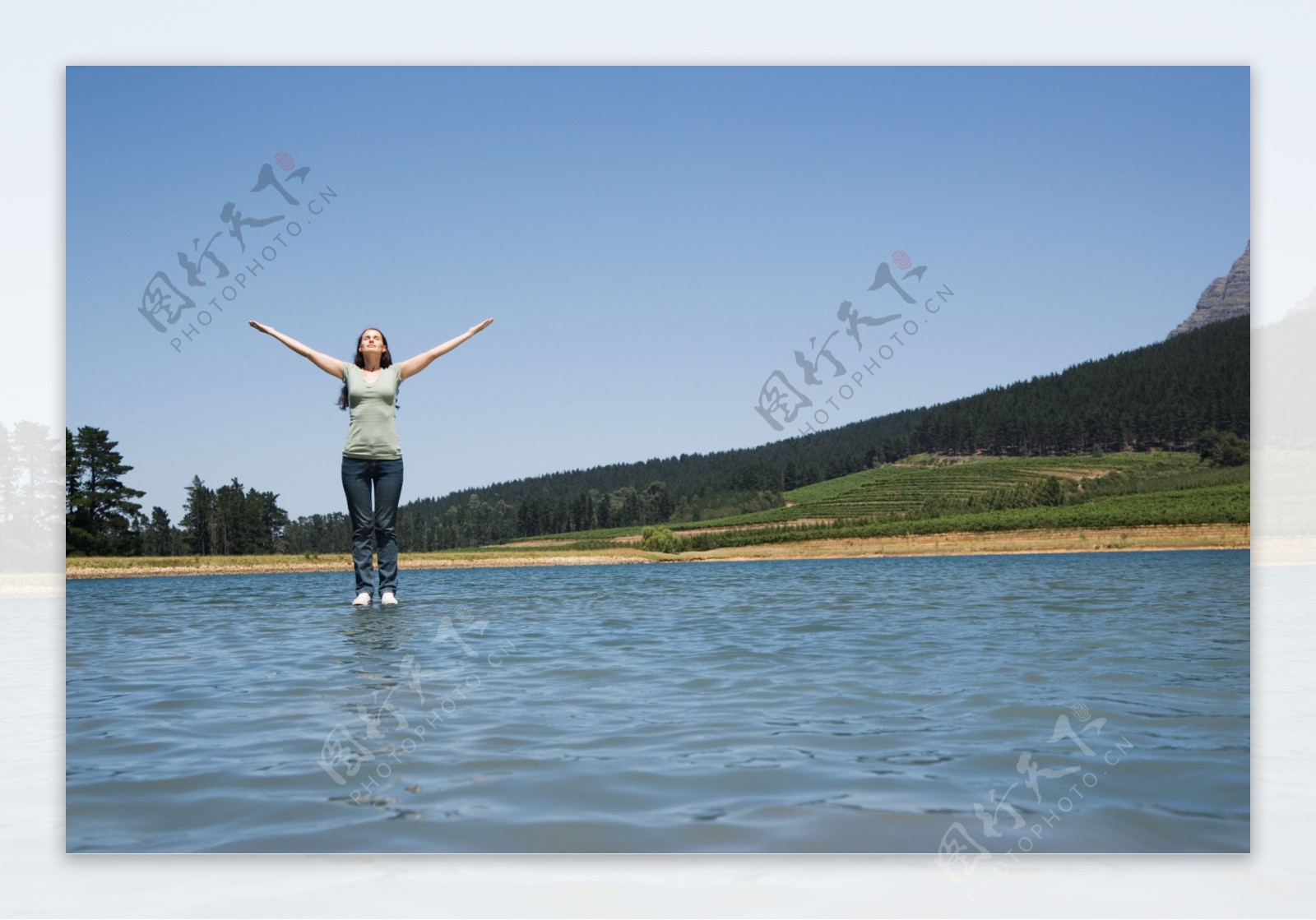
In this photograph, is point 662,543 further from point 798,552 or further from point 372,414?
point 372,414

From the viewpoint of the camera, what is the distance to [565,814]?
3.86 metres

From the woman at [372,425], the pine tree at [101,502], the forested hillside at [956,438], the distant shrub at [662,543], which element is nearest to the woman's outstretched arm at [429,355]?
the woman at [372,425]

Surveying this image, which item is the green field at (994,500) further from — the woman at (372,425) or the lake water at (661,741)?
the woman at (372,425)

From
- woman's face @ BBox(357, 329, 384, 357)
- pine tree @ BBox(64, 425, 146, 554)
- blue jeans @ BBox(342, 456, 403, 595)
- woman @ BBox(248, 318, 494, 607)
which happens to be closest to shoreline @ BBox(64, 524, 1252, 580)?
pine tree @ BBox(64, 425, 146, 554)

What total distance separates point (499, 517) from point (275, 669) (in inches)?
4025

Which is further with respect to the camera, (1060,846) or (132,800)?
(132,800)

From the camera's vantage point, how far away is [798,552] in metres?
72.1

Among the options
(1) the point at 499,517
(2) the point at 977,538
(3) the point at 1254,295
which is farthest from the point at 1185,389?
(3) the point at 1254,295

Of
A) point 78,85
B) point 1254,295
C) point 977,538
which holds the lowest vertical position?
point 977,538

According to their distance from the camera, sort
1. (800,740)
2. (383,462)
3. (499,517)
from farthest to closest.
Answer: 1. (499,517)
2. (383,462)
3. (800,740)

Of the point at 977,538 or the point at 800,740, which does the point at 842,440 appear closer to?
the point at 977,538

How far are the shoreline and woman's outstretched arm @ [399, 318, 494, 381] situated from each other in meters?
30.4

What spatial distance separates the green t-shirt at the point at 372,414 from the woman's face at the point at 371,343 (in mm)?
145

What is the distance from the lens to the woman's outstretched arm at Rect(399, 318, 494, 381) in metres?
7.68
